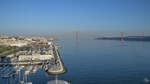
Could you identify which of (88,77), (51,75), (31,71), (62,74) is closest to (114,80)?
(88,77)

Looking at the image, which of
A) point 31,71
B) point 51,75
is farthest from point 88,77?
point 31,71

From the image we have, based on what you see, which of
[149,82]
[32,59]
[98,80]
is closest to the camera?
[149,82]

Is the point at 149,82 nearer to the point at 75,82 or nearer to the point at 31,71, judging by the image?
the point at 75,82

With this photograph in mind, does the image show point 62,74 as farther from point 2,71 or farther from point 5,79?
point 2,71

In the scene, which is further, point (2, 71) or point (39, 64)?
point (39, 64)

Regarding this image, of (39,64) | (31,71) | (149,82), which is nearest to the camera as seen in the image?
(149,82)

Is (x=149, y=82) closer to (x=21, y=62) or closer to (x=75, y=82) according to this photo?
(x=75, y=82)

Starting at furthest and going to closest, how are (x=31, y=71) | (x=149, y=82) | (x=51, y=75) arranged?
(x=31, y=71) → (x=51, y=75) → (x=149, y=82)

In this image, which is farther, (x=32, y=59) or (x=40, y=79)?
(x=32, y=59)

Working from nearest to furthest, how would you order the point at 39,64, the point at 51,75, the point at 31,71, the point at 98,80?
1. the point at 98,80
2. the point at 51,75
3. the point at 31,71
4. the point at 39,64
